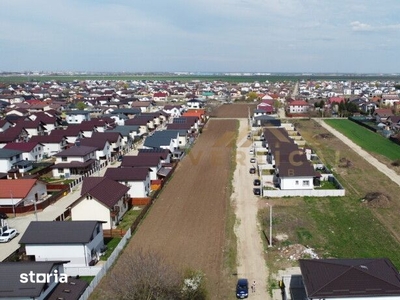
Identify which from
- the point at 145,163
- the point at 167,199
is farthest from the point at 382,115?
the point at 167,199

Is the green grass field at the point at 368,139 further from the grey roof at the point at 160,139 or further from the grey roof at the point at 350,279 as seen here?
the grey roof at the point at 350,279

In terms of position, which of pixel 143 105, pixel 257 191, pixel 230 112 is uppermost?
pixel 143 105

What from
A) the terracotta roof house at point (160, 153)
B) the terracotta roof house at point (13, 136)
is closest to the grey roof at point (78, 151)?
the terracotta roof house at point (160, 153)

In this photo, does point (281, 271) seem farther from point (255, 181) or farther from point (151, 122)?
point (151, 122)

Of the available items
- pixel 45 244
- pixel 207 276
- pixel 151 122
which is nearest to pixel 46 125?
pixel 151 122

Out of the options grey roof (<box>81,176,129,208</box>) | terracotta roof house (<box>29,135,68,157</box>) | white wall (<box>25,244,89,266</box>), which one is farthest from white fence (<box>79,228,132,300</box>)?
terracotta roof house (<box>29,135,68,157</box>)

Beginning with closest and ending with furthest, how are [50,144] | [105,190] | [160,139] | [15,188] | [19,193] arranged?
[105,190] → [19,193] → [15,188] → [160,139] → [50,144]

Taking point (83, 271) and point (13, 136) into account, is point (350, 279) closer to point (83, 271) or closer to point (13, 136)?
point (83, 271)
